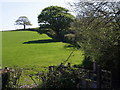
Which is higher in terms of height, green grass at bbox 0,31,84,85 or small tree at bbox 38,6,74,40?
small tree at bbox 38,6,74,40

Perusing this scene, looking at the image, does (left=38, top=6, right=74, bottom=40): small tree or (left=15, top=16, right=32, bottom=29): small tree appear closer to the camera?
(left=38, top=6, right=74, bottom=40): small tree

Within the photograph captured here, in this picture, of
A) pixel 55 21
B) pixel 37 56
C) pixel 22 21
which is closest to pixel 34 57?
pixel 37 56

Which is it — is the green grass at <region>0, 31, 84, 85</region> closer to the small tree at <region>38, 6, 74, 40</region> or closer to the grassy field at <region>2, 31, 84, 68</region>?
the grassy field at <region>2, 31, 84, 68</region>

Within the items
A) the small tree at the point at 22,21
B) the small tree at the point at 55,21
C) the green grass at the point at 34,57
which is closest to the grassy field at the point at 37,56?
the green grass at the point at 34,57

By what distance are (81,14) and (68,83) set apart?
3085 mm

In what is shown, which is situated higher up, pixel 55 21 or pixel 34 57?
pixel 55 21

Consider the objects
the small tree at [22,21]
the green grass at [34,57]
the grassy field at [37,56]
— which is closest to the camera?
the green grass at [34,57]

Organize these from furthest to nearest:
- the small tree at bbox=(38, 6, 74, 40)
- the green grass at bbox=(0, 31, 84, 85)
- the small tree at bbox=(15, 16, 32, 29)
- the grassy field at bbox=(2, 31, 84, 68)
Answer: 1. the small tree at bbox=(15, 16, 32, 29)
2. the small tree at bbox=(38, 6, 74, 40)
3. the grassy field at bbox=(2, 31, 84, 68)
4. the green grass at bbox=(0, 31, 84, 85)

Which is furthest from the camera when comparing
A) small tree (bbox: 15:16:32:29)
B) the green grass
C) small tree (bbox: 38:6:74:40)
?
small tree (bbox: 15:16:32:29)

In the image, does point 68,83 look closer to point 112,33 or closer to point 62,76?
point 62,76

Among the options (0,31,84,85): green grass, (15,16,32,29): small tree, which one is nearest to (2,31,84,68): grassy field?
(0,31,84,85): green grass

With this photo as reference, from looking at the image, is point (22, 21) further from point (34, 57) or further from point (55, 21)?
point (34, 57)

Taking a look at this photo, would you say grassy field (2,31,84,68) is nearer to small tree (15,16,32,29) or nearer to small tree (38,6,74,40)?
small tree (38,6,74,40)

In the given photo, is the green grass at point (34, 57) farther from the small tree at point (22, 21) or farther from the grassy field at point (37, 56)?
the small tree at point (22, 21)
